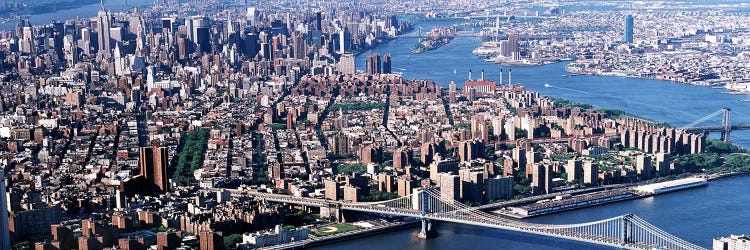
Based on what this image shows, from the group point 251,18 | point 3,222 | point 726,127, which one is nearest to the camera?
point 3,222

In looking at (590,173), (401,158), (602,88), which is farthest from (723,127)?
(602,88)

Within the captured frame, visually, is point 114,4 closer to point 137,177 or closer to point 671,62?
point 671,62

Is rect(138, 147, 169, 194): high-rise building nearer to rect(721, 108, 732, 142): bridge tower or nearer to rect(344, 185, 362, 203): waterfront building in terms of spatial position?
rect(344, 185, 362, 203): waterfront building

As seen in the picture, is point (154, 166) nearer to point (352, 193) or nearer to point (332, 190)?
point (332, 190)

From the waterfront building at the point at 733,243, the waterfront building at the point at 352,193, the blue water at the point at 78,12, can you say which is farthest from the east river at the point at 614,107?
the blue water at the point at 78,12

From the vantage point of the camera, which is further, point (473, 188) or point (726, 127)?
point (726, 127)

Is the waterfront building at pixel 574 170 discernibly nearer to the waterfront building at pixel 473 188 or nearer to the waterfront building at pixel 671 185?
the waterfront building at pixel 671 185

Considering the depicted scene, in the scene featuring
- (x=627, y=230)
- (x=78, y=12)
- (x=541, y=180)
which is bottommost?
(x=541, y=180)
